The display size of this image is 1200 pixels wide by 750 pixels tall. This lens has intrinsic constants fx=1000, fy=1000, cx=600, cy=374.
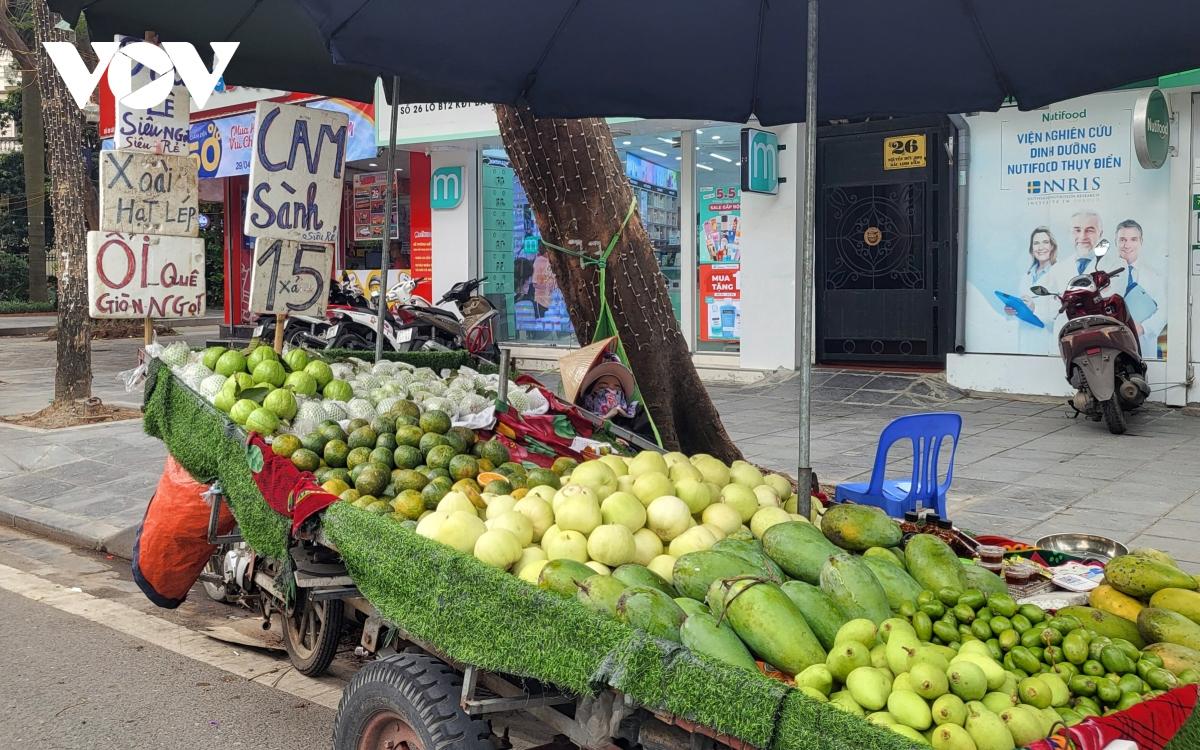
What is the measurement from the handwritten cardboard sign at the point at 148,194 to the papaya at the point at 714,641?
359 centimetres

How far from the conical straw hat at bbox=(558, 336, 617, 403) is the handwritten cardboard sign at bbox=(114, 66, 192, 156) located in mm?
2298

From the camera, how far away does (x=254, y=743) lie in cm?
385

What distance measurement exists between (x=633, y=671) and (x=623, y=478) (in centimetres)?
134

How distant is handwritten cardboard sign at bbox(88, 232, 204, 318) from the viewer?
4.80 meters

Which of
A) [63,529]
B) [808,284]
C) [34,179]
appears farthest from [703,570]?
[34,179]

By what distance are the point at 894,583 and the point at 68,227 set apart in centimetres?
1032

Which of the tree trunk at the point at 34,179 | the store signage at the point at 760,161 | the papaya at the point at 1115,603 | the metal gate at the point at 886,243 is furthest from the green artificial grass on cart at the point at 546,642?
the tree trunk at the point at 34,179

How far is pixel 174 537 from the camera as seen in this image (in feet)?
14.9

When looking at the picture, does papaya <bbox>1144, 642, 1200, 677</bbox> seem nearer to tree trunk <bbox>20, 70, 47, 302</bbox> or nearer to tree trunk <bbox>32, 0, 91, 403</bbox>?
tree trunk <bbox>32, 0, 91, 403</bbox>

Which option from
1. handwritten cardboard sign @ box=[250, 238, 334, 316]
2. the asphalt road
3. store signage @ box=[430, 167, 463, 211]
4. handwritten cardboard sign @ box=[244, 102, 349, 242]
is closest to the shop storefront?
store signage @ box=[430, 167, 463, 211]

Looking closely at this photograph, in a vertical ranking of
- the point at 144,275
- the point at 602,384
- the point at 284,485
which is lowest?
the point at 284,485

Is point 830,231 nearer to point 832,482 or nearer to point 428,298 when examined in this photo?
point 832,482

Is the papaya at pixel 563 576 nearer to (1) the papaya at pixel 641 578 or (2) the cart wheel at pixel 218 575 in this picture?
(1) the papaya at pixel 641 578

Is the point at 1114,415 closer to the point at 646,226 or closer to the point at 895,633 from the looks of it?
the point at 646,226
